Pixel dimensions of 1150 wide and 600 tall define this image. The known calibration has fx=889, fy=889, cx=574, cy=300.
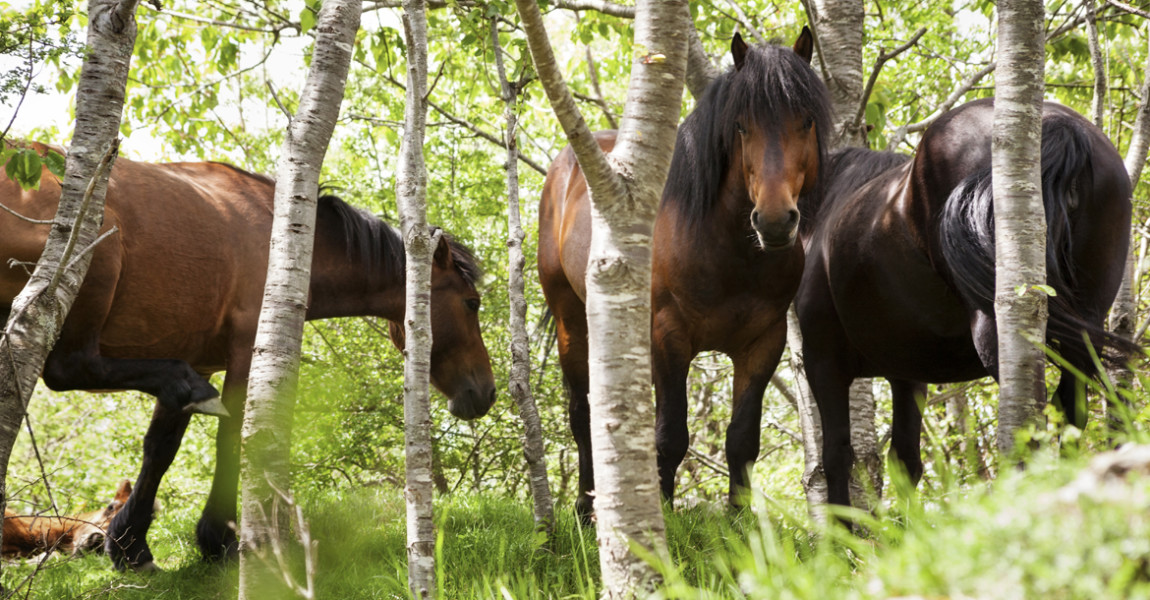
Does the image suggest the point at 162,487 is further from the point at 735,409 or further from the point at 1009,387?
the point at 1009,387

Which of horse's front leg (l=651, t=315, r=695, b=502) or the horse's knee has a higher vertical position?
horse's front leg (l=651, t=315, r=695, b=502)

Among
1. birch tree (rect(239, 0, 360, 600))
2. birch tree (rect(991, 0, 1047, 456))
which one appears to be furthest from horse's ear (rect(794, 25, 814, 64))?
birch tree (rect(239, 0, 360, 600))

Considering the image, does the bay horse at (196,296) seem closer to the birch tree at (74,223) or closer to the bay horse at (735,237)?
the birch tree at (74,223)

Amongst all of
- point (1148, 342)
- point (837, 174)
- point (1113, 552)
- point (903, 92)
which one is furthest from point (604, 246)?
point (903, 92)

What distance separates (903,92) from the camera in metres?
9.34

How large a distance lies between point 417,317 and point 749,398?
1985 millimetres

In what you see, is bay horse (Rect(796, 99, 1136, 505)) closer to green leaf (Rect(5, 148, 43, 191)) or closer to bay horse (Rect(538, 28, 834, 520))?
bay horse (Rect(538, 28, 834, 520))

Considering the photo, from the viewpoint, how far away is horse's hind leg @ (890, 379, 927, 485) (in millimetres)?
5641

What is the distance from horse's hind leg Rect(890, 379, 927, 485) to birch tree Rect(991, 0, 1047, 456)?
2922 mm

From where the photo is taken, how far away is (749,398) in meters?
4.60

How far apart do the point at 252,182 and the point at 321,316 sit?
98 centimetres

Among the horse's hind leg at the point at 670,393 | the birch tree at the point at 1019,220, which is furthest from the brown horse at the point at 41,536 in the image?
the birch tree at the point at 1019,220

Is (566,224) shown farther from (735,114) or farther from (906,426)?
(906,426)

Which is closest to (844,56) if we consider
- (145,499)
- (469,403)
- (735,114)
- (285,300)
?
(735,114)
